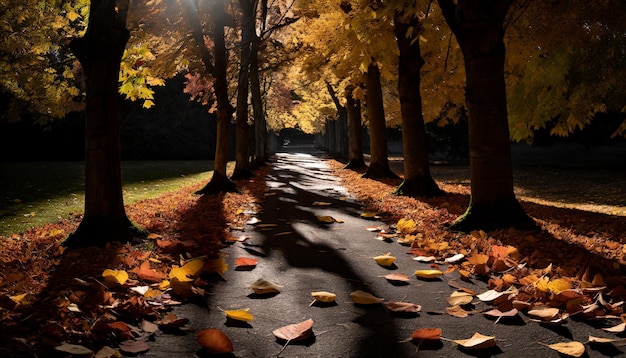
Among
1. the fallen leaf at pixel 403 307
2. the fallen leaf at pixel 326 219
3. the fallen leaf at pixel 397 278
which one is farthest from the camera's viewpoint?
the fallen leaf at pixel 326 219

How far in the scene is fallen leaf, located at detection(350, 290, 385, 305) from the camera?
149 inches

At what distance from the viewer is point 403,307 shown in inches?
142

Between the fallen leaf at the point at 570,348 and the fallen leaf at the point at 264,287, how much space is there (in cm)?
222

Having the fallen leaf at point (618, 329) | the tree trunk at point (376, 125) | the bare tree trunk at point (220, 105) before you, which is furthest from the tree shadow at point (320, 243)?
the tree trunk at point (376, 125)

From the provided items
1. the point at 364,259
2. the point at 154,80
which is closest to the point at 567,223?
the point at 364,259

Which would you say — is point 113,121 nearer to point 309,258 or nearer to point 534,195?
point 309,258

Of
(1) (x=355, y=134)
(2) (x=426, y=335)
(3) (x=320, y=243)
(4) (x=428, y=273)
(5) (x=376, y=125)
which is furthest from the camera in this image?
(1) (x=355, y=134)

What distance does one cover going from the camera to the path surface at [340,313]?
292cm

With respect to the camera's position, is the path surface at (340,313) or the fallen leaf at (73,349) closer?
the fallen leaf at (73,349)

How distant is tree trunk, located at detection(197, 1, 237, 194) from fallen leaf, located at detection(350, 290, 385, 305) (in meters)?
9.29

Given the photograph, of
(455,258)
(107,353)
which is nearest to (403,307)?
(455,258)

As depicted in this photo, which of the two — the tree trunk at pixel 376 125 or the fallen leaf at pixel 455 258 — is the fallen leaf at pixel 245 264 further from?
the tree trunk at pixel 376 125

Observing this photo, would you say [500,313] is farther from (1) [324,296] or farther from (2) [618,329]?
(1) [324,296]

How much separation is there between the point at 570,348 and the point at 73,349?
2922 millimetres
